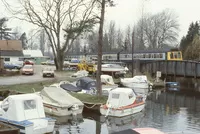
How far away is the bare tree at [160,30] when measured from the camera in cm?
10556

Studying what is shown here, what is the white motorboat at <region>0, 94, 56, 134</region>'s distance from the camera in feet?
55.9

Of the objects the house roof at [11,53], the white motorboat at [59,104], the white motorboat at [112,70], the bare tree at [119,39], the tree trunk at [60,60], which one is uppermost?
the bare tree at [119,39]

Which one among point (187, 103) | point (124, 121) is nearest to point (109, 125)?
point (124, 121)

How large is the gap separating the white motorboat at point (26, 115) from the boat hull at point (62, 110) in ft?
12.8

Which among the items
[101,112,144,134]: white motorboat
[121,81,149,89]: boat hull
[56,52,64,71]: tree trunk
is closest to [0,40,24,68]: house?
[56,52,64,71]: tree trunk

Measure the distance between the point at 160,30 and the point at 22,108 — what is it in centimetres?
9240

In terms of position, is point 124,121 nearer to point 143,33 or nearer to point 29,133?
point 29,133

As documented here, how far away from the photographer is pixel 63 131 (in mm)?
19438

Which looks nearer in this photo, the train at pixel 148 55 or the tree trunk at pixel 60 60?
the tree trunk at pixel 60 60

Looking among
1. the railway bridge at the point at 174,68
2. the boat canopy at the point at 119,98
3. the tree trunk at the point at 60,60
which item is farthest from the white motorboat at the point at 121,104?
the tree trunk at the point at 60,60

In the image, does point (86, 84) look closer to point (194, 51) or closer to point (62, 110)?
point (62, 110)

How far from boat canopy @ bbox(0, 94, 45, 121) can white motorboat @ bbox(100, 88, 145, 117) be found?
20.6 feet

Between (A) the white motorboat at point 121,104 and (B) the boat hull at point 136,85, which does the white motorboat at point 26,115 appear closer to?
(A) the white motorboat at point 121,104

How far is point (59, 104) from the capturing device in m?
23.0
